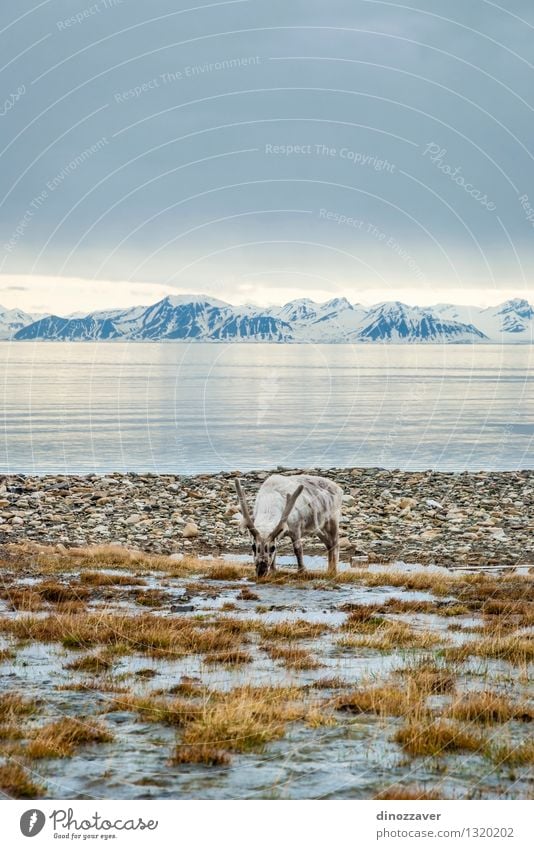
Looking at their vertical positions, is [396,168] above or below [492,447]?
above

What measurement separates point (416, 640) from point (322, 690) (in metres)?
3.39

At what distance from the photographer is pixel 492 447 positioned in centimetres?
7125

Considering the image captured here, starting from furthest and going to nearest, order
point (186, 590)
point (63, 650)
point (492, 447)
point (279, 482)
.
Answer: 1. point (492, 447)
2. point (279, 482)
3. point (186, 590)
4. point (63, 650)

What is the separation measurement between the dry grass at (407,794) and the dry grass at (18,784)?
3256 mm

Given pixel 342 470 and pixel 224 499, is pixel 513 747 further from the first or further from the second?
pixel 342 470

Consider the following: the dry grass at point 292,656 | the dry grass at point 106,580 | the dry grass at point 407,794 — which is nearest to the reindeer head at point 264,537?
the dry grass at point 106,580

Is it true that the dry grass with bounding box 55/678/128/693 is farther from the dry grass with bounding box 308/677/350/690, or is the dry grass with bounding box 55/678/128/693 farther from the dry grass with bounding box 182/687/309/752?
the dry grass with bounding box 308/677/350/690

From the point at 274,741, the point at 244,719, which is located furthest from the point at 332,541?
the point at 274,741


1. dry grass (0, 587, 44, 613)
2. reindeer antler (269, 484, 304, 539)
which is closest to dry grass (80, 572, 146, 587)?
dry grass (0, 587, 44, 613)

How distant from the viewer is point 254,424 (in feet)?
294

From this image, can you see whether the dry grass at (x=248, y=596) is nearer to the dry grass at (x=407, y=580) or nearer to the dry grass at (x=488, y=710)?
the dry grass at (x=407, y=580)
